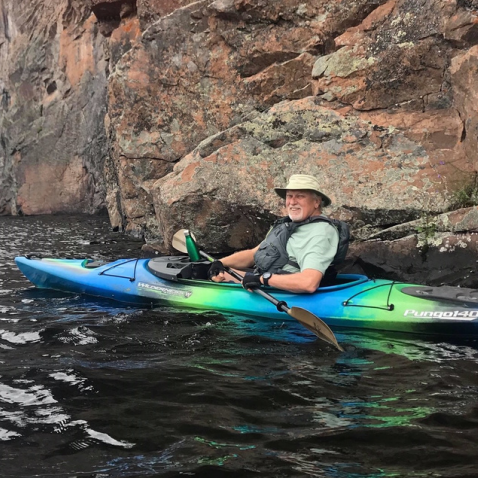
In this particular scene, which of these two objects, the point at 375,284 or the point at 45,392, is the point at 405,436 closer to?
the point at 45,392

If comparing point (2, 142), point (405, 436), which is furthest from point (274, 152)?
point (2, 142)

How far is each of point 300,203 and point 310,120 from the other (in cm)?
331

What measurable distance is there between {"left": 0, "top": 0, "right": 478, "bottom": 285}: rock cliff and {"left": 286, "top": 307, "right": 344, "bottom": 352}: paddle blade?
2.66m

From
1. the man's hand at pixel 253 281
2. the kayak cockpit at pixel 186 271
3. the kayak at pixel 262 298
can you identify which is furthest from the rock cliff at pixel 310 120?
the man's hand at pixel 253 281

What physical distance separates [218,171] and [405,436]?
19.6 ft

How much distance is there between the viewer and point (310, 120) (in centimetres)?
806

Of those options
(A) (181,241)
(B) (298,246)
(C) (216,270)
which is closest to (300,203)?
(B) (298,246)

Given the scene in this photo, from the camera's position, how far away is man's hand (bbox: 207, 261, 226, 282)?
550 cm

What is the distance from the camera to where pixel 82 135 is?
78.9 feet

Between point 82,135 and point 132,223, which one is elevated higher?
point 82,135

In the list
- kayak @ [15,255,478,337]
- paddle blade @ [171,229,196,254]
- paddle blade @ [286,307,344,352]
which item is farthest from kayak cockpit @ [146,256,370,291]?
paddle blade @ [286,307,344,352]

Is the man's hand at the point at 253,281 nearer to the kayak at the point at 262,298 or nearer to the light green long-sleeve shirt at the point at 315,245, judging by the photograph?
the kayak at the point at 262,298

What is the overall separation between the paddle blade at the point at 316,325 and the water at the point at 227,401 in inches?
3.9

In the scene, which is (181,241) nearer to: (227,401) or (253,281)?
(253,281)
